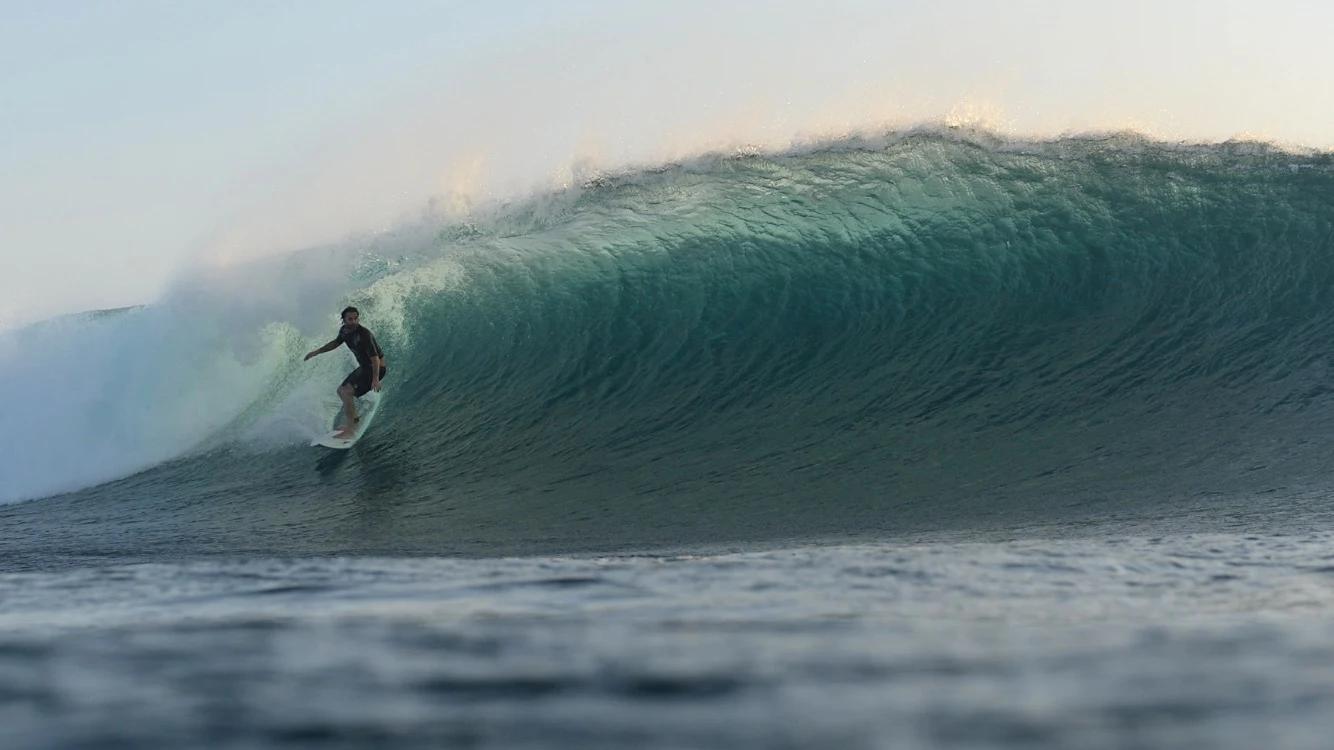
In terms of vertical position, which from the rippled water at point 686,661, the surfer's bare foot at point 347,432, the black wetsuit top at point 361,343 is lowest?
the surfer's bare foot at point 347,432

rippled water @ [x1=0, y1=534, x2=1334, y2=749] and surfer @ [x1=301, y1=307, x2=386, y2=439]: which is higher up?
surfer @ [x1=301, y1=307, x2=386, y2=439]

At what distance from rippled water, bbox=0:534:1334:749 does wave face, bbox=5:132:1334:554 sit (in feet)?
11.9

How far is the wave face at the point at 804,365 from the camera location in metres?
7.36

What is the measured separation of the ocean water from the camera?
72.2 inches

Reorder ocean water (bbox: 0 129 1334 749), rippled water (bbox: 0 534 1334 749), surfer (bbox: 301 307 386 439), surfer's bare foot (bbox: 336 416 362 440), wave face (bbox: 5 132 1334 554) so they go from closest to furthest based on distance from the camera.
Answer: rippled water (bbox: 0 534 1334 749), ocean water (bbox: 0 129 1334 749), wave face (bbox: 5 132 1334 554), surfer (bbox: 301 307 386 439), surfer's bare foot (bbox: 336 416 362 440)

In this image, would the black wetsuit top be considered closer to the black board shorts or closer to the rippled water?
the black board shorts

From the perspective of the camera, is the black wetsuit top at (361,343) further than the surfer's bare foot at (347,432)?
No

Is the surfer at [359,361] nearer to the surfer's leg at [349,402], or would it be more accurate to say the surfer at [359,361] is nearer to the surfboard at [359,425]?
the surfer's leg at [349,402]

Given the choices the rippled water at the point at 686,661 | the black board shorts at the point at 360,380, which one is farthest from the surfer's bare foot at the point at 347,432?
the rippled water at the point at 686,661

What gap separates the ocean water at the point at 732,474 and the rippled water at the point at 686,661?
0.5 inches

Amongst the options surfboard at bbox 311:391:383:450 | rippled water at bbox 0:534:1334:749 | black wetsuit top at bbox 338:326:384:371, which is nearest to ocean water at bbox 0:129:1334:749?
rippled water at bbox 0:534:1334:749

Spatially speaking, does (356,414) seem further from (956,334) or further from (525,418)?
(956,334)

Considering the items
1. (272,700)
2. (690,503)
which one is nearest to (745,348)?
(690,503)

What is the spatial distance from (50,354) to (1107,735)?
1299 cm
